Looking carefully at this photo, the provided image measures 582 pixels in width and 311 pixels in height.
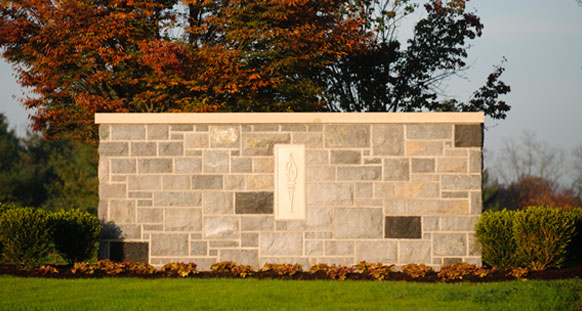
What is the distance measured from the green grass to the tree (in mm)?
6114

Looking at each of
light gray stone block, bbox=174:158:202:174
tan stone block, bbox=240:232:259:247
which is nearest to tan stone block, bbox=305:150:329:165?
tan stone block, bbox=240:232:259:247

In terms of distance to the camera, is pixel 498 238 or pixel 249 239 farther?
pixel 249 239

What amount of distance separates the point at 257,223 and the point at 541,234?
4346 mm

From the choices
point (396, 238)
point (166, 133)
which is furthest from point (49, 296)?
point (396, 238)

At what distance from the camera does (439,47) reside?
1873 centimetres

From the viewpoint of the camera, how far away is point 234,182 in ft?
33.6

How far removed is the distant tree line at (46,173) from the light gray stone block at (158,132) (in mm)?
19604

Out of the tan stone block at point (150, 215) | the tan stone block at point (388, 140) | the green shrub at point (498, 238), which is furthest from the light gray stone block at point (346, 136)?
the tan stone block at point (150, 215)

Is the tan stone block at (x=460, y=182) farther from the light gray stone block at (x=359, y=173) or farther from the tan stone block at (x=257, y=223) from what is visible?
the tan stone block at (x=257, y=223)

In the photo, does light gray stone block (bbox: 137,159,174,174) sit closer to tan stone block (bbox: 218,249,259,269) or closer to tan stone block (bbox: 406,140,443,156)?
tan stone block (bbox: 218,249,259,269)

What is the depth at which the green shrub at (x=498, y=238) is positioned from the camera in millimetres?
9914

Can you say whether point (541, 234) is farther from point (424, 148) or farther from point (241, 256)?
point (241, 256)

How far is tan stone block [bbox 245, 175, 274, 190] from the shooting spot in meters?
10.2

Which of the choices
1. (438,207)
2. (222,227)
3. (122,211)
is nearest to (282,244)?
(222,227)
